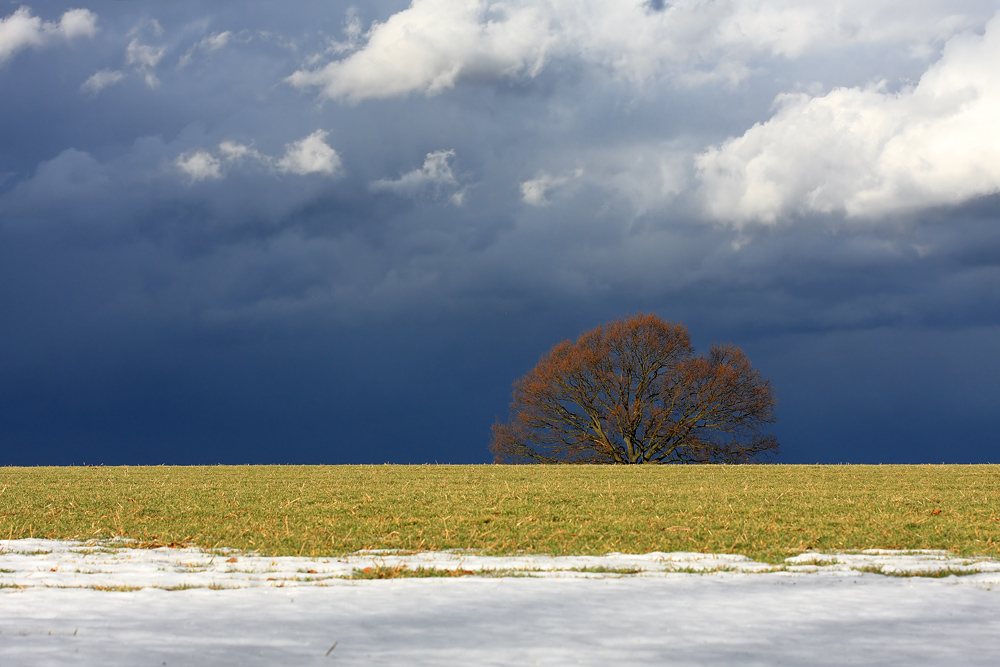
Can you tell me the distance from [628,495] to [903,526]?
450cm

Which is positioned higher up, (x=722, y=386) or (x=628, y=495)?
(x=722, y=386)

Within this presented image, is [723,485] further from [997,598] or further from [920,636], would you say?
[920,636]

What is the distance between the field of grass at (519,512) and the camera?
26.0ft

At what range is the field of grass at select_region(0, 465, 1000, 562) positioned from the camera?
7.91 metres

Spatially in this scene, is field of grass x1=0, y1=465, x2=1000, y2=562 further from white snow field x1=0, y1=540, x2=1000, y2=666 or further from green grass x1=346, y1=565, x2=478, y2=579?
green grass x1=346, y1=565, x2=478, y2=579

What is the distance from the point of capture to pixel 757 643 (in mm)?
3920

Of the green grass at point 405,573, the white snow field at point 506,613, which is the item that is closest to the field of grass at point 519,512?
the white snow field at point 506,613

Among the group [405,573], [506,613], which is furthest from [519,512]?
[506,613]

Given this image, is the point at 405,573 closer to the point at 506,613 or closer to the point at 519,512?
the point at 506,613

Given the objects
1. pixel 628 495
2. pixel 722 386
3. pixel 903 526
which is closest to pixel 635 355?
pixel 722 386

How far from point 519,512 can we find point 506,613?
5.82m

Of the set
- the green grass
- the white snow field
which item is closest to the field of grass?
the white snow field

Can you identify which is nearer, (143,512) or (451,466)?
(143,512)

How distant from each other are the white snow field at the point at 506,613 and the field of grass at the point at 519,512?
1.17m
